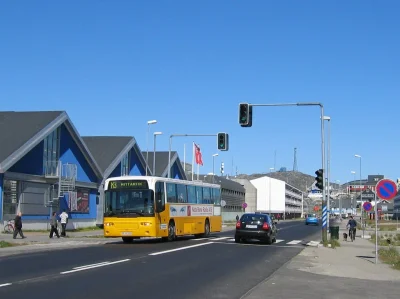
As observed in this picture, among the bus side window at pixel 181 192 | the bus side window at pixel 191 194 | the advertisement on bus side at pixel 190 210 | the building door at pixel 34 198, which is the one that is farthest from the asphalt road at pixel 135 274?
the building door at pixel 34 198

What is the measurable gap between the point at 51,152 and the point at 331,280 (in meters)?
31.7

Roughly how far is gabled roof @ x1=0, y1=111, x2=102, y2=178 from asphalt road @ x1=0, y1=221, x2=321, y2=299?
→ 55.0 ft

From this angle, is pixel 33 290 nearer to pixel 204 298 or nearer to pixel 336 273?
pixel 204 298

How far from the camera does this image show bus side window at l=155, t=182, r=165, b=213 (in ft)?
92.0

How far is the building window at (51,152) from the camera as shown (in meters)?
42.2

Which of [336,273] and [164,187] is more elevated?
[164,187]

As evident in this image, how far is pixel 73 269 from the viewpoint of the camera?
52.3ft

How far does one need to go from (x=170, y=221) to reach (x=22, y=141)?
14.0m

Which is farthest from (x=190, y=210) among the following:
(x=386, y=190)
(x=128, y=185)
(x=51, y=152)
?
(x=51, y=152)

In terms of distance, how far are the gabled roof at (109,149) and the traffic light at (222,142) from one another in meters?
20.1

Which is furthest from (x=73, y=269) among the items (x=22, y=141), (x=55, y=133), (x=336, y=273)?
(x=55, y=133)

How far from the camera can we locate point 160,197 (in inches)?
1117

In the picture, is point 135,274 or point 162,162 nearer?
point 135,274

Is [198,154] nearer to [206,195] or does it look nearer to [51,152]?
[51,152]
